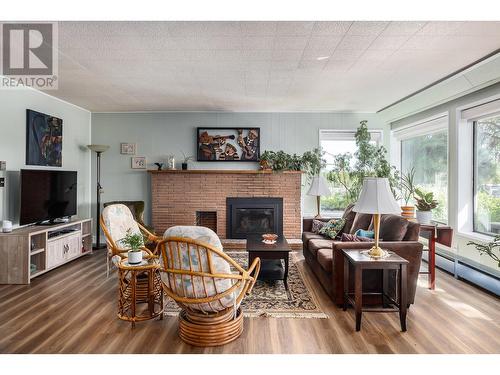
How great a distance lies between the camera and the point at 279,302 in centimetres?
328

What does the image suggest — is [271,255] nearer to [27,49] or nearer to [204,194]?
[204,194]

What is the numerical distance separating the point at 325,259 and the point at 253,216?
2845 mm

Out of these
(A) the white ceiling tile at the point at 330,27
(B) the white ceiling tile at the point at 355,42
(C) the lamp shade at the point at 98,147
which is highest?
(B) the white ceiling tile at the point at 355,42

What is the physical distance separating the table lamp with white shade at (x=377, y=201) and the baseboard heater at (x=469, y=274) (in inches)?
70.2

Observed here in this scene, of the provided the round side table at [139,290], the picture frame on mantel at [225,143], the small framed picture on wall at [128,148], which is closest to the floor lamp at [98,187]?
the small framed picture on wall at [128,148]

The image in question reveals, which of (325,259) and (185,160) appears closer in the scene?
(325,259)

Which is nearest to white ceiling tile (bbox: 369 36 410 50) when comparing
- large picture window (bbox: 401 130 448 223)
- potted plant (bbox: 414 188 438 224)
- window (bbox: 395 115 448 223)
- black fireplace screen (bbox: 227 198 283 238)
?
potted plant (bbox: 414 188 438 224)

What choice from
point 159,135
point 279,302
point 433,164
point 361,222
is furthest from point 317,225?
point 159,135

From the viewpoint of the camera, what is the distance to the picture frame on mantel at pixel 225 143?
6.22m

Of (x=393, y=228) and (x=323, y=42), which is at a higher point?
(x=323, y=42)

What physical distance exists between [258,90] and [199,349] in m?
3.67

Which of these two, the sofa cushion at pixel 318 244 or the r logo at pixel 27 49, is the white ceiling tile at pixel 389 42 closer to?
the sofa cushion at pixel 318 244

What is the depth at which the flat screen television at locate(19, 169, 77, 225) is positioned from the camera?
4.22m
